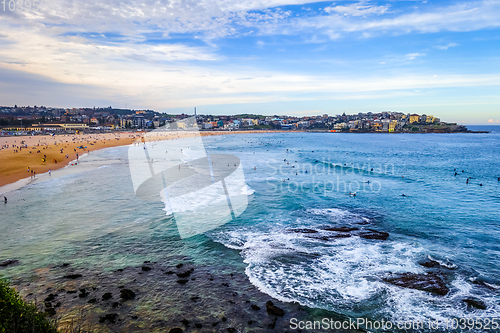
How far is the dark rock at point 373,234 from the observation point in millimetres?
16688

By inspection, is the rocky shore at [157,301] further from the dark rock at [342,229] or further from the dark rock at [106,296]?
the dark rock at [342,229]

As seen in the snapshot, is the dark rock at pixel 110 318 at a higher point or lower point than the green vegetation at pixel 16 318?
lower

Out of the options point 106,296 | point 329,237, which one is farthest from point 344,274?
point 106,296

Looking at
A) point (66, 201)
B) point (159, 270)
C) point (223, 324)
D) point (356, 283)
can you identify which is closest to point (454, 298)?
point (356, 283)

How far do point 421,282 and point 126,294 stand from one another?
12251 mm

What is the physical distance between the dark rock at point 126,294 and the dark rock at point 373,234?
13016mm

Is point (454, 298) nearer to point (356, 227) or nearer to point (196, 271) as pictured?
point (356, 227)

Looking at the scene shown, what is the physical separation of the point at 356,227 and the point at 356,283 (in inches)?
283

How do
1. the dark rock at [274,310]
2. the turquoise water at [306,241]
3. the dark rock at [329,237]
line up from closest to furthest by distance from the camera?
1. the dark rock at [274,310]
2. the turquoise water at [306,241]
3. the dark rock at [329,237]

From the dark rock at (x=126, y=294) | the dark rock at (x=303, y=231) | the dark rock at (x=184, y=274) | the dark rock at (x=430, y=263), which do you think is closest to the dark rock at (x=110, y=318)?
the dark rock at (x=126, y=294)

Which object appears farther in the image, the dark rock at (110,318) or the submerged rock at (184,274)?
the submerged rock at (184,274)

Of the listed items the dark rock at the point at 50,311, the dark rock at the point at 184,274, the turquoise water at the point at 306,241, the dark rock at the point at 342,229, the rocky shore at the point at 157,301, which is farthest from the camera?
the dark rock at the point at 342,229

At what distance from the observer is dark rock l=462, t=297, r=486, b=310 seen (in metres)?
10.2

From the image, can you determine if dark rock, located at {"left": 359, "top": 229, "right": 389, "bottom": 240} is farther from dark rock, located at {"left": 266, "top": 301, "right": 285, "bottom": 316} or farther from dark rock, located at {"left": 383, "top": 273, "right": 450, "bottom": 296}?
dark rock, located at {"left": 266, "top": 301, "right": 285, "bottom": 316}
